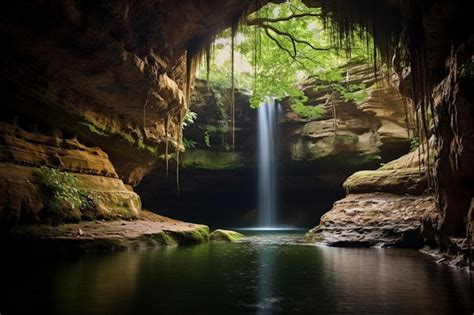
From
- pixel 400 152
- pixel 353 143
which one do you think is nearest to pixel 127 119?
pixel 353 143

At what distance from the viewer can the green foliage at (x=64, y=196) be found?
9.73m

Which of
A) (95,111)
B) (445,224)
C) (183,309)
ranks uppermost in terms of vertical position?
(95,111)

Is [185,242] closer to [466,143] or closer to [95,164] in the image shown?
[95,164]

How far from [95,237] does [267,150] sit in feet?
56.7

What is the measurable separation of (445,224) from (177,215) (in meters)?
24.9

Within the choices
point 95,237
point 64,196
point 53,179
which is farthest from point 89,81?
point 95,237

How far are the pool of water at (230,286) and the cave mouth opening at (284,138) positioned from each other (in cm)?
877

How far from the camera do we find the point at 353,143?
22562 millimetres

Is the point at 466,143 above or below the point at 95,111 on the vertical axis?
below

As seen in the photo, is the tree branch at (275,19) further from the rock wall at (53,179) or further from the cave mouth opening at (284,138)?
the rock wall at (53,179)

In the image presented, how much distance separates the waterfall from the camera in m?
25.2

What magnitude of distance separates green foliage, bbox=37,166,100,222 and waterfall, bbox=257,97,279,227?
14729 mm

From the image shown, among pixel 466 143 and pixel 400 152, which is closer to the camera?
pixel 466 143

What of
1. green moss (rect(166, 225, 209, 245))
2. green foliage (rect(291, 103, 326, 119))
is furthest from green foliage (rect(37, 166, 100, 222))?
green foliage (rect(291, 103, 326, 119))
